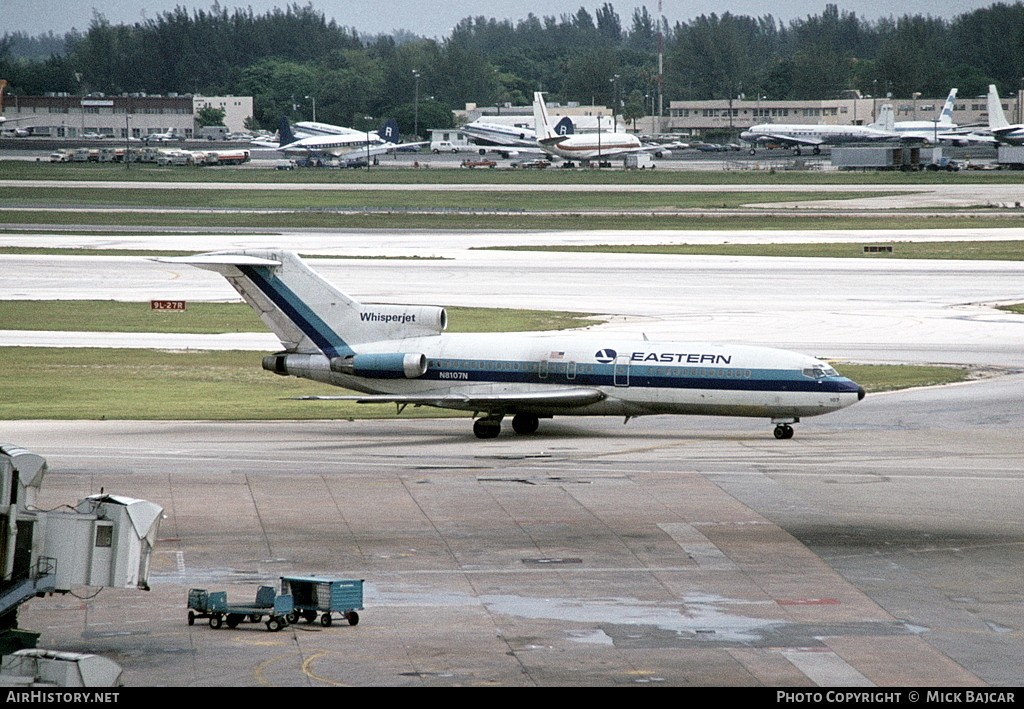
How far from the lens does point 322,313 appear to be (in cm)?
5331

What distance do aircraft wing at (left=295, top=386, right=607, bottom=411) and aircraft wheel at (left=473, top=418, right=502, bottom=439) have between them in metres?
0.58

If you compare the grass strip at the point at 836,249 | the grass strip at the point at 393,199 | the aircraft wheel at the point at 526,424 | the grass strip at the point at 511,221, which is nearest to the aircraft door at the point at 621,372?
the aircraft wheel at the point at 526,424

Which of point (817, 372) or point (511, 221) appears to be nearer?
point (817, 372)

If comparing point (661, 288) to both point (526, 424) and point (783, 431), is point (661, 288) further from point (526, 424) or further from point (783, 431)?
point (783, 431)

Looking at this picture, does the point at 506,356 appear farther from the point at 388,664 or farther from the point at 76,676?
the point at 76,676

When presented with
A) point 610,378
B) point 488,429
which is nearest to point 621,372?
point 610,378

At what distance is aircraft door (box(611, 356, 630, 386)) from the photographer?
50469 mm

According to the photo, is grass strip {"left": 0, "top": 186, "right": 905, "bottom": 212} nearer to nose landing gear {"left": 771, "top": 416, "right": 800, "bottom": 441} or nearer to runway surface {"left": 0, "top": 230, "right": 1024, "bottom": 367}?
runway surface {"left": 0, "top": 230, "right": 1024, "bottom": 367}

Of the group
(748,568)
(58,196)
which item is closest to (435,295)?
(748,568)

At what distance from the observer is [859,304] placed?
84.9 metres

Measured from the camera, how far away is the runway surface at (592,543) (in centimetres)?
2600

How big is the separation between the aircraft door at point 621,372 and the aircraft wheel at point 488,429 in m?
4.71

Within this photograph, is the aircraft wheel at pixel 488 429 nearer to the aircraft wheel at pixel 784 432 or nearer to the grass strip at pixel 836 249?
the aircraft wheel at pixel 784 432

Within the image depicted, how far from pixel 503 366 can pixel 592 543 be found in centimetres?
1724
